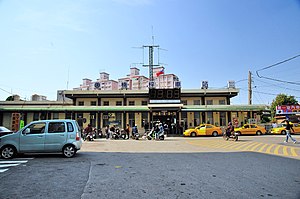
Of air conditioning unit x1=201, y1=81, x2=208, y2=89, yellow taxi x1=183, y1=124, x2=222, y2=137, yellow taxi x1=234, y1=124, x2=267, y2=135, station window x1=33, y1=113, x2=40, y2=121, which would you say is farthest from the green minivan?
air conditioning unit x1=201, y1=81, x2=208, y2=89

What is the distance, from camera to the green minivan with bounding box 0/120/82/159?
9.23 meters

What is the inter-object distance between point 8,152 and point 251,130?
80.9ft

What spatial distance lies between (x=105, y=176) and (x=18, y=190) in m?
2.24

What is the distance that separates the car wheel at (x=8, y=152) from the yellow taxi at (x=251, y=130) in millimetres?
22885

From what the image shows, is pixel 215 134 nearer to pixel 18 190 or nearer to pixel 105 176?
pixel 105 176

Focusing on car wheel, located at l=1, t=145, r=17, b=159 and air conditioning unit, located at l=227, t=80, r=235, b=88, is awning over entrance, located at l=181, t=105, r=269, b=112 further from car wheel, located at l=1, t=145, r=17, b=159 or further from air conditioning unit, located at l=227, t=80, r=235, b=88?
car wheel, located at l=1, t=145, r=17, b=159

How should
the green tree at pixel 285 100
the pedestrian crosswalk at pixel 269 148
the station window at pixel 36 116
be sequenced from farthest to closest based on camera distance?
the green tree at pixel 285 100
the station window at pixel 36 116
the pedestrian crosswalk at pixel 269 148

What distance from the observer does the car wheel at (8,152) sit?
363 inches

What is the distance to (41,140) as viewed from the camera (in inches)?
365

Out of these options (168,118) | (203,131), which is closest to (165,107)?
(168,118)

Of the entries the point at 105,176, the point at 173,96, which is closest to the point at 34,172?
the point at 105,176

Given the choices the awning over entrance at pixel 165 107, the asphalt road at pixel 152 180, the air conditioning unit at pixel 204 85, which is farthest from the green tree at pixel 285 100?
the asphalt road at pixel 152 180

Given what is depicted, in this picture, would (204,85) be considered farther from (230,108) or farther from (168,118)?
(168,118)

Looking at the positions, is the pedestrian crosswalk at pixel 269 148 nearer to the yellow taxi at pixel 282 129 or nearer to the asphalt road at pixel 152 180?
the asphalt road at pixel 152 180
